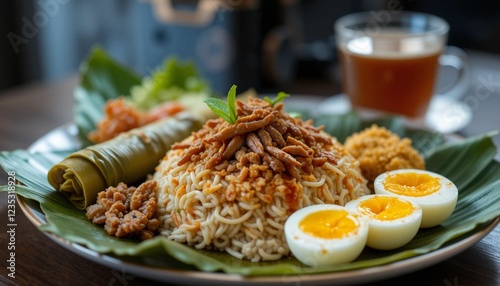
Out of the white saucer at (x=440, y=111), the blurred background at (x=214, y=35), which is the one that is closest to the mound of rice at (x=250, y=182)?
the white saucer at (x=440, y=111)

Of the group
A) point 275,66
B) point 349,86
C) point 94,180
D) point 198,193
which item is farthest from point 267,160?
point 275,66

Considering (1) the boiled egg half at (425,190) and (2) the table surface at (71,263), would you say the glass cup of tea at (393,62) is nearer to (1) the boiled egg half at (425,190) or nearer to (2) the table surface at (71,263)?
(2) the table surface at (71,263)

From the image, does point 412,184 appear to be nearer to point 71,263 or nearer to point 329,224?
point 329,224

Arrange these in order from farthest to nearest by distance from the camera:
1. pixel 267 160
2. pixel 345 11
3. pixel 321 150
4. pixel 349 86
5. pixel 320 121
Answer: pixel 345 11
pixel 349 86
pixel 320 121
pixel 321 150
pixel 267 160

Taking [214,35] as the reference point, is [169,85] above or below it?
below

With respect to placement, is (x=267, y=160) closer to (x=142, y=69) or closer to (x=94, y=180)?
(x=94, y=180)

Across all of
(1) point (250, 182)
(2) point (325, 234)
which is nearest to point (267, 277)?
(2) point (325, 234)

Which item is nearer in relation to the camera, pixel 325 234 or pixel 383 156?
pixel 325 234
